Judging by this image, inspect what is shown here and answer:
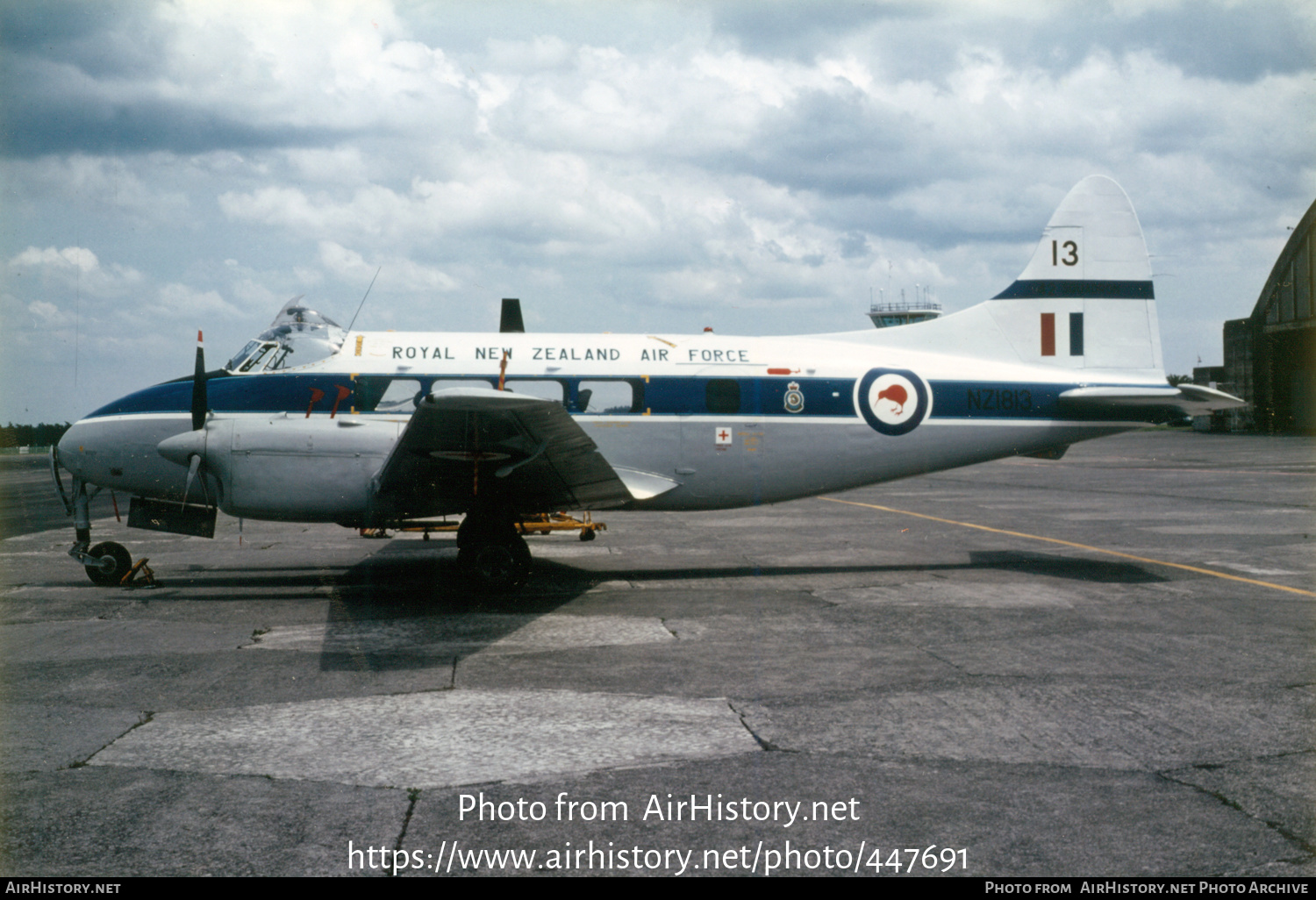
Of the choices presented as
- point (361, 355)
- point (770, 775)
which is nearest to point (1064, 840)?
point (770, 775)

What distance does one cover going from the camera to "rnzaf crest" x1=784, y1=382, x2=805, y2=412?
12883mm

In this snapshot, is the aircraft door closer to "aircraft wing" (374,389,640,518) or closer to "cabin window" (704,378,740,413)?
"cabin window" (704,378,740,413)

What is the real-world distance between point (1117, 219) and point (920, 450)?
15.6ft

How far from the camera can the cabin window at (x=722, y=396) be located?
41.8 feet

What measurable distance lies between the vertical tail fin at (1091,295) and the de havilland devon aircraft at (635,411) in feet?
0.09

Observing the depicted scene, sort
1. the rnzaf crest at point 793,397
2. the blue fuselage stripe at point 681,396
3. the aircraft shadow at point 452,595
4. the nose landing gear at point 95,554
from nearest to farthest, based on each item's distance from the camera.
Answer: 1. the aircraft shadow at point 452,595
2. the nose landing gear at point 95,554
3. the blue fuselage stripe at point 681,396
4. the rnzaf crest at point 793,397

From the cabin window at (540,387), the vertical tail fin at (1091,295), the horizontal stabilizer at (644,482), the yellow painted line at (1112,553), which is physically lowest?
the yellow painted line at (1112,553)

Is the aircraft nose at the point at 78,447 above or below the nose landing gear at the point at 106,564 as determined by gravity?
above

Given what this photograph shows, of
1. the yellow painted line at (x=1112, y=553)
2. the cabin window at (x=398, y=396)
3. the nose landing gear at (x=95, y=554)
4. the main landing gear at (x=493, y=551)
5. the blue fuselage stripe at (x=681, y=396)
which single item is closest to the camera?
the main landing gear at (x=493, y=551)

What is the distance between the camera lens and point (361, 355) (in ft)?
40.8

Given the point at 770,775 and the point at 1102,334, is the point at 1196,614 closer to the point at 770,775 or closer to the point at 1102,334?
the point at 1102,334

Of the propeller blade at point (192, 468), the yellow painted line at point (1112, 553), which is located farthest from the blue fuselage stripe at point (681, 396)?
the yellow painted line at point (1112, 553)

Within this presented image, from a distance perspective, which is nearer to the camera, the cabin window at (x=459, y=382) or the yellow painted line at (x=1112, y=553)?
the yellow painted line at (x=1112, y=553)

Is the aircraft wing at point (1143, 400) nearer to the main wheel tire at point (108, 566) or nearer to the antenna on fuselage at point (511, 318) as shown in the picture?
the antenna on fuselage at point (511, 318)
